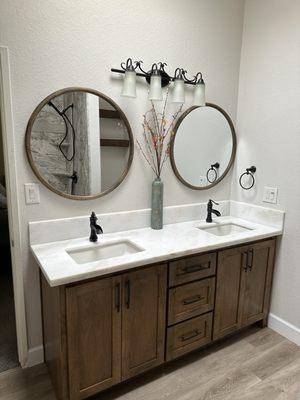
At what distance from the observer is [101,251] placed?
191 cm

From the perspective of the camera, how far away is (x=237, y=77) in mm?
2498

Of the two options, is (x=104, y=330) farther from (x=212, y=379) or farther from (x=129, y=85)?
(x=129, y=85)

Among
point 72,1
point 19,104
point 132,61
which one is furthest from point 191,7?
point 19,104

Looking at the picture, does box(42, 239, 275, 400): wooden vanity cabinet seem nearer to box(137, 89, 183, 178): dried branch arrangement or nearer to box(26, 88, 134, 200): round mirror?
box(26, 88, 134, 200): round mirror

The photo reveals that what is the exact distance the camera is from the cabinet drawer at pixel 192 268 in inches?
69.6

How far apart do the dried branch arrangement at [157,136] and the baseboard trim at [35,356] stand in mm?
1475

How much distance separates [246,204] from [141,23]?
1.65 m

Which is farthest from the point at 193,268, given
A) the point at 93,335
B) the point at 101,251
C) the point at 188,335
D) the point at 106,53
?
the point at 106,53

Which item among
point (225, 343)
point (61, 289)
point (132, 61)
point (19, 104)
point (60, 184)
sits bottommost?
point (225, 343)

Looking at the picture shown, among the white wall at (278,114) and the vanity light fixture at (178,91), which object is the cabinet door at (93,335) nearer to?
the vanity light fixture at (178,91)

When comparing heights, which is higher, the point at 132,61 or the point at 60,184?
the point at 132,61

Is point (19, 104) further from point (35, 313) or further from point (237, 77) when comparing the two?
point (237, 77)

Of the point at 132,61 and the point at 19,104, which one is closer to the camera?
the point at 19,104

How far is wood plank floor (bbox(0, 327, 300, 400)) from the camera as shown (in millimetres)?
1727
